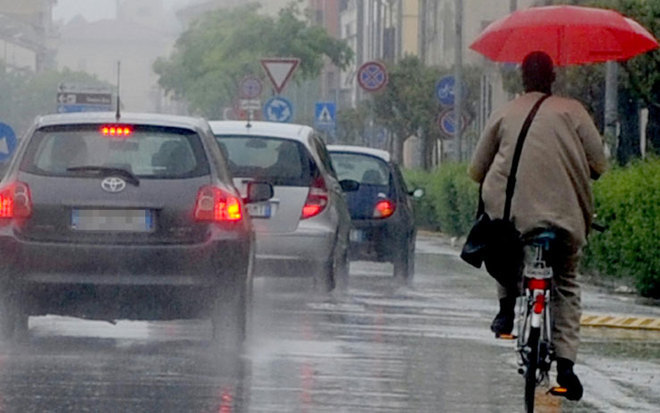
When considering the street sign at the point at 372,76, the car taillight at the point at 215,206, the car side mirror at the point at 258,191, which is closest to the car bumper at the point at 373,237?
the car side mirror at the point at 258,191

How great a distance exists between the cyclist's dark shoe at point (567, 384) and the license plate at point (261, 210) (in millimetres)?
8947

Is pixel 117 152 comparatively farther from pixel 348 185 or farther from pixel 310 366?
pixel 348 185

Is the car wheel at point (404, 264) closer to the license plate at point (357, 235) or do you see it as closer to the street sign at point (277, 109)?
the license plate at point (357, 235)

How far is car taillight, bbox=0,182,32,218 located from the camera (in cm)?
1327

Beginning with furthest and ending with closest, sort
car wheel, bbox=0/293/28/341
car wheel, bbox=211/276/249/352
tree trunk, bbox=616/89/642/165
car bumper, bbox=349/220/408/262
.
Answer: tree trunk, bbox=616/89/642/165
car bumper, bbox=349/220/408/262
car wheel, bbox=211/276/249/352
car wheel, bbox=0/293/28/341

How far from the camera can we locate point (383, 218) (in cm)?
2492

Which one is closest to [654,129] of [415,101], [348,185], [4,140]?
[4,140]

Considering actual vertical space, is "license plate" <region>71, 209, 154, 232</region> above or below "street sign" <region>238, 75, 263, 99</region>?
above

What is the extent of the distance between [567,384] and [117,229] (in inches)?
150

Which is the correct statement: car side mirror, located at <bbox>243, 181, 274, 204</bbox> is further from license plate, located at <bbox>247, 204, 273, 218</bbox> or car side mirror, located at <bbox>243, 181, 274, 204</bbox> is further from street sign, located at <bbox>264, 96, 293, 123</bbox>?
street sign, located at <bbox>264, 96, 293, 123</bbox>

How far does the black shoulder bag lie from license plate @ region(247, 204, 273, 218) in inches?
345

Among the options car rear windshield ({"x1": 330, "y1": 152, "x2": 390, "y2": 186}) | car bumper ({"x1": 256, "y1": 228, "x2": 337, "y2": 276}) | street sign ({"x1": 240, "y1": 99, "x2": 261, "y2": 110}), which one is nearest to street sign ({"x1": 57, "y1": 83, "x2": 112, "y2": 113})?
street sign ({"x1": 240, "y1": 99, "x2": 261, "y2": 110})

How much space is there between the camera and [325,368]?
12.8 meters

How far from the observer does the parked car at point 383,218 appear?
24500 mm
